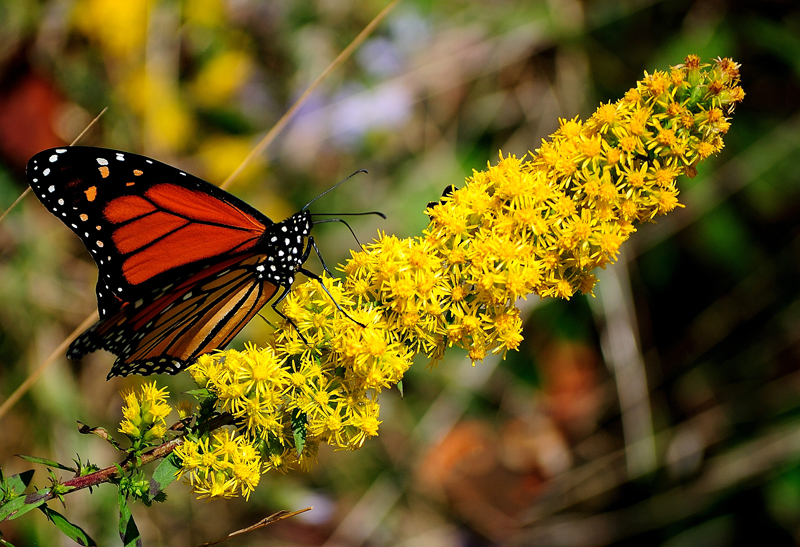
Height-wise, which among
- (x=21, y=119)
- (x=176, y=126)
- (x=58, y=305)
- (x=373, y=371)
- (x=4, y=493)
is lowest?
(x=4, y=493)

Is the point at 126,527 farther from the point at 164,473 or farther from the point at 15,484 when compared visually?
the point at 15,484

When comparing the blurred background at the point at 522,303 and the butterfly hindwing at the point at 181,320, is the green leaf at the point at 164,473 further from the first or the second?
the blurred background at the point at 522,303

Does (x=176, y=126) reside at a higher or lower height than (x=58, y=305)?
higher

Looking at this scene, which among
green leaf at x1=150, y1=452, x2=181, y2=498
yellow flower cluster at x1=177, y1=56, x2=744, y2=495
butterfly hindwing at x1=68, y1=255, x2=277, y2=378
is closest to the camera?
green leaf at x1=150, y1=452, x2=181, y2=498

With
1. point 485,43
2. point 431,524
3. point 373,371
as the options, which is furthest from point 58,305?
point 485,43

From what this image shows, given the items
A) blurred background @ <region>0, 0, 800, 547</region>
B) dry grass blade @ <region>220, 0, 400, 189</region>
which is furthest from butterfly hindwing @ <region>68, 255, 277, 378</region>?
blurred background @ <region>0, 0, 800, 547</region>

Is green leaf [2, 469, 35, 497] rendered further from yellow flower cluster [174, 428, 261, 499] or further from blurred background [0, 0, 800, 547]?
blurred background [0, 0, 800, 547]

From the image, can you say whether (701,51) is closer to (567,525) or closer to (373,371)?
(567,525)
